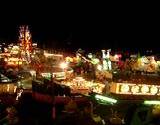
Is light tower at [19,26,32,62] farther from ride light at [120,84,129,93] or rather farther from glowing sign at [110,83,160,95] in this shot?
ride light at [120,84,129,93]

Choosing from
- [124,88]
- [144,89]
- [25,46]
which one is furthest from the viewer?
[25,46]

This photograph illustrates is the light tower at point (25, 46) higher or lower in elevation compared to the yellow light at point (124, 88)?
higher

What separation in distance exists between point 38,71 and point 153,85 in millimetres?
11556

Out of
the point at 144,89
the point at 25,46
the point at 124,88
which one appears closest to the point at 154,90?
the point at 144,89

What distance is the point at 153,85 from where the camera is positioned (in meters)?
15.6

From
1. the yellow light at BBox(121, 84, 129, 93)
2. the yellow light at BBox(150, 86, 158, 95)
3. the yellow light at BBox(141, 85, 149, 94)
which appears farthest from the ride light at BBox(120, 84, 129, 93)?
the yellow light at BBox(150, 86, 158, 95)

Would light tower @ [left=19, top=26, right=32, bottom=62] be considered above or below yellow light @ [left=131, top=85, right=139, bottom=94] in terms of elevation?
above

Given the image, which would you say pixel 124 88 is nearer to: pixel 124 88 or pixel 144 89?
pixel 124 88

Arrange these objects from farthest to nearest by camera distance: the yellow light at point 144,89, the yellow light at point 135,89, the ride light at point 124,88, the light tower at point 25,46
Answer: the light tower at point 25,46 → the yellow light at point 144,89 → the yellow light at point 135,89 → the ride light at point 124,88

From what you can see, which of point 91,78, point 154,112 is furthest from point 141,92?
point 91,78

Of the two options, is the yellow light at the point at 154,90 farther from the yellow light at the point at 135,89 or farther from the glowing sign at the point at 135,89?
the yellow light at the point at 135,89

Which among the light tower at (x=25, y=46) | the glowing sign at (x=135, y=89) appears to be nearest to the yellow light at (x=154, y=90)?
the glowing sign at (x=135, y=89)

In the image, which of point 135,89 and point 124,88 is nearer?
point 124,88

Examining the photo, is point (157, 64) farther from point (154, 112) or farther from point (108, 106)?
point (154, 112)
